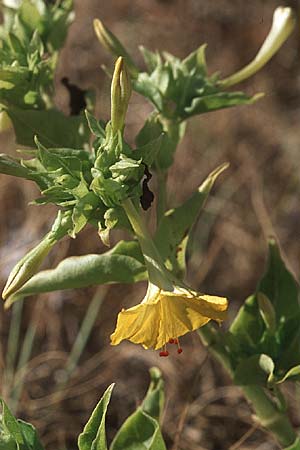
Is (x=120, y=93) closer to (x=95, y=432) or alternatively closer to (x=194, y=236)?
(x=95, y=432)

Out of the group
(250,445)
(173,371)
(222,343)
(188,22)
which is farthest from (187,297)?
(188,22)

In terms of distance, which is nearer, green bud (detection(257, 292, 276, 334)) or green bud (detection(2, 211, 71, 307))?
green bud (detection(2, 211, 71, 307))

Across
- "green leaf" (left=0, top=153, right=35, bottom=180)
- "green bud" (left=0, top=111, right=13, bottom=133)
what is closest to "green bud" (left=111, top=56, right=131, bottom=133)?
"green leaf" (left=0, top=153, right=35, bottom=180)

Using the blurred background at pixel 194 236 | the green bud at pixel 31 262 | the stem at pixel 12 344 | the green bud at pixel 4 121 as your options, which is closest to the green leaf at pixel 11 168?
the green bud at pixel 31 262

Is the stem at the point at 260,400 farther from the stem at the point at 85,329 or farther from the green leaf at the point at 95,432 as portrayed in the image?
the stem at the point at 85,329

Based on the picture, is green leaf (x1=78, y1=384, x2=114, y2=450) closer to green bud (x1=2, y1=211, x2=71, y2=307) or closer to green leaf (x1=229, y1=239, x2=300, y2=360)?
green bud (x1=2, y1=211, x2=71, y2=307)

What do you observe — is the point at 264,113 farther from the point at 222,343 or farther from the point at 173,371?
the point at 222,343
